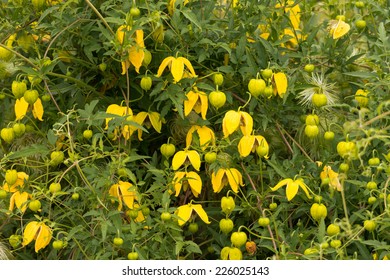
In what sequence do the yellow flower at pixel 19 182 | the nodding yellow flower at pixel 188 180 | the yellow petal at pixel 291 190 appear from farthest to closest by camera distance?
the yellow flower at pixel 19 182 < the nodding yellow flower at pixel 188 180 < the yellow petal at pixel 291 190

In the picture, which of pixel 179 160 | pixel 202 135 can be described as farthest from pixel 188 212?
pixel 202 135

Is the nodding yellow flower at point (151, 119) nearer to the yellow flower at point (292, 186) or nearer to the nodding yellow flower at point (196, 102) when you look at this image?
the nodding yellow flower at point (196, 102)

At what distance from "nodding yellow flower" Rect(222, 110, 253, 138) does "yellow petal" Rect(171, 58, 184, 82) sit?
171mm

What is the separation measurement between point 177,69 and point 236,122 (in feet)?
0.72

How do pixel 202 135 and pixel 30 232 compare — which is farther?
pixel 202 135

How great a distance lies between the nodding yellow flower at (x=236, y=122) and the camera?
90.3 inches

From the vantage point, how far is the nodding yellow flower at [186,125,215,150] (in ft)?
8.02

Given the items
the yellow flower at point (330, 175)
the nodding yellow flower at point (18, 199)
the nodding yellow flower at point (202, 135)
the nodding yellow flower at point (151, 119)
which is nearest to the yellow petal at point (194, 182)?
the nodding yellow flower at point (202, 135)

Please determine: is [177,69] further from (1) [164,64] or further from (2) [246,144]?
(2) [246,144]

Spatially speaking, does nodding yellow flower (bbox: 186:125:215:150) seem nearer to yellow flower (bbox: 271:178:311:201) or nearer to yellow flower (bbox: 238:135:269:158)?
yellow flower (bbox: 238:135:269:158)

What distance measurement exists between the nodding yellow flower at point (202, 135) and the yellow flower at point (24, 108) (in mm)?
411

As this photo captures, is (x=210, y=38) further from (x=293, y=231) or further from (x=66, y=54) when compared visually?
(x=293, y=231)

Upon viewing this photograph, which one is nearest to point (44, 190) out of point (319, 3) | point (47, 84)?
point (47, 84)

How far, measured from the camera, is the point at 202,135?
2.46 meters
